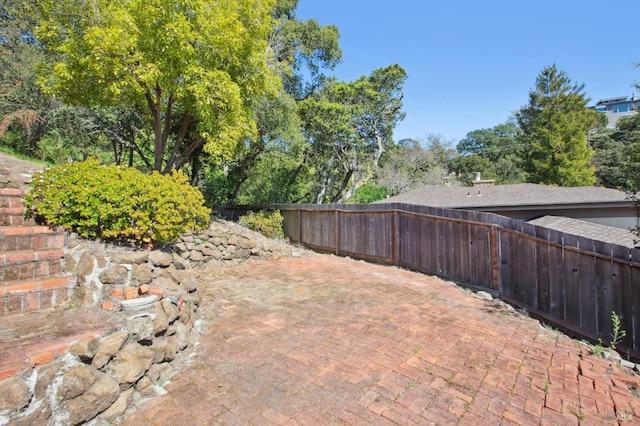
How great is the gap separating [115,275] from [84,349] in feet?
3.95

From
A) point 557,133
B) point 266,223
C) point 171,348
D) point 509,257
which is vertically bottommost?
point 171,348


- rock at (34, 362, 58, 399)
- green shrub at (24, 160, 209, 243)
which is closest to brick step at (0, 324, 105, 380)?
rock at (34, 362, 58, 399)

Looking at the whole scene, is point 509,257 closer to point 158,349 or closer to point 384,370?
point 384,370

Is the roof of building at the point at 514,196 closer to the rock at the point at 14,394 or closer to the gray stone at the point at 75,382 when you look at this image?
the gray stone at the point at 75,382

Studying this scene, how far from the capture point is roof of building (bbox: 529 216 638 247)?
23.0 ft

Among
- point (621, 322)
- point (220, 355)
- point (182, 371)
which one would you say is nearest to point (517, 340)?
point (621, 322)

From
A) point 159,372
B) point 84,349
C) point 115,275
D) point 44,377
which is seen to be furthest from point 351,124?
point 44,377

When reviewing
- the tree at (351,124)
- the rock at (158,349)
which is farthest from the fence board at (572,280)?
the tree at (351,124)

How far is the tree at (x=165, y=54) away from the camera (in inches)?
239

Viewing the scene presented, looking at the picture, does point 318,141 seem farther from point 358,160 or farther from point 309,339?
point 309,339

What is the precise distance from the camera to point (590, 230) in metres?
7.99

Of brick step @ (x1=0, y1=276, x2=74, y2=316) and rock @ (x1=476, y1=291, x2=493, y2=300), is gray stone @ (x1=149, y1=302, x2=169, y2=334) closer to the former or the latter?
brick step @ (x1=0, y1=276, x2=74, y2=316)

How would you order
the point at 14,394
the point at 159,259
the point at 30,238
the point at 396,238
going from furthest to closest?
the point at 396,238 → the point at 159,259 → the point at 30,238 → the point at 14,394

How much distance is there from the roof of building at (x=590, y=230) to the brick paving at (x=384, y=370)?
4313mm
